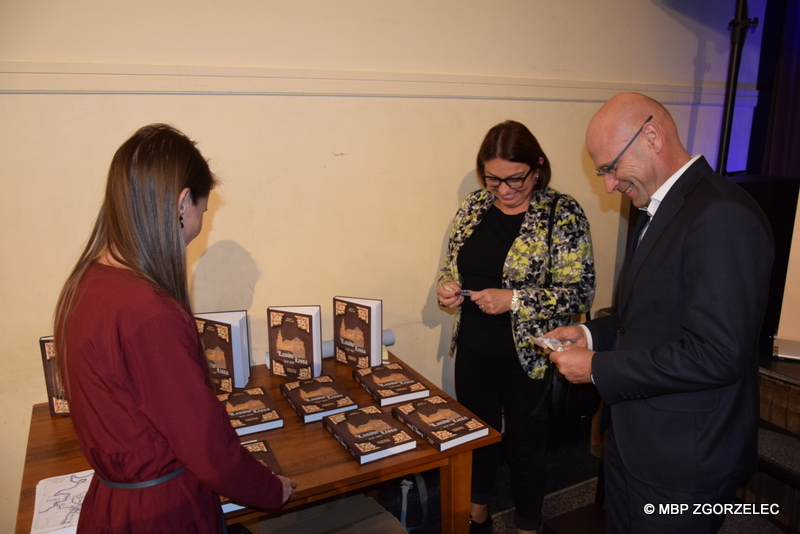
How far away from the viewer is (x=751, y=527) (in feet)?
8.23

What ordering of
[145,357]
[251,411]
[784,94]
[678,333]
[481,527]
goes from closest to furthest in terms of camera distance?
1. [145,357]
2. [678,333]
3. [251,411]
4. [481,527]
5. [784,94]

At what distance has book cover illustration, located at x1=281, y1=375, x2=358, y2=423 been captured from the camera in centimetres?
183

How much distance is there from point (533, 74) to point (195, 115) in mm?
1602

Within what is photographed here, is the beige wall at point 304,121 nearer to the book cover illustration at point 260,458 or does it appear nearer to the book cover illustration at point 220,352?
the book cover illustration at point 220,352

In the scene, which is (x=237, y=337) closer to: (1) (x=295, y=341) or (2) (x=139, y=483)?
(1) (x=295, y=341)

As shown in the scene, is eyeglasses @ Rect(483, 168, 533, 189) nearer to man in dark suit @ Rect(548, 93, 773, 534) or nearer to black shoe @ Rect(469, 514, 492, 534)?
man in dark suit @ Rect(548, 93, 773, 534)

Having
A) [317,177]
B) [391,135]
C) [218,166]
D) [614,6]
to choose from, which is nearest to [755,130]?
[614,6]

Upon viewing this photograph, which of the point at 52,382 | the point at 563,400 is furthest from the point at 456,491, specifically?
the point at 52,382

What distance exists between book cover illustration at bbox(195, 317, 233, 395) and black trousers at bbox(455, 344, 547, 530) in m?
0.93

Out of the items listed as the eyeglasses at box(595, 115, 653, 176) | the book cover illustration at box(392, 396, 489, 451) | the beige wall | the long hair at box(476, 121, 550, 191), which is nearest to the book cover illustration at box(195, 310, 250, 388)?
the beige wall

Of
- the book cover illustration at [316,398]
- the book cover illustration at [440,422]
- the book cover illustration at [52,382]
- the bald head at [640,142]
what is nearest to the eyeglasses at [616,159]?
the bald head at [640,142]

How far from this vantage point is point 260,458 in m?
1.57

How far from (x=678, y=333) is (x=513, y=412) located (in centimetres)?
96

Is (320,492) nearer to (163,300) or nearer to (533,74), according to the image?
(163,300)
